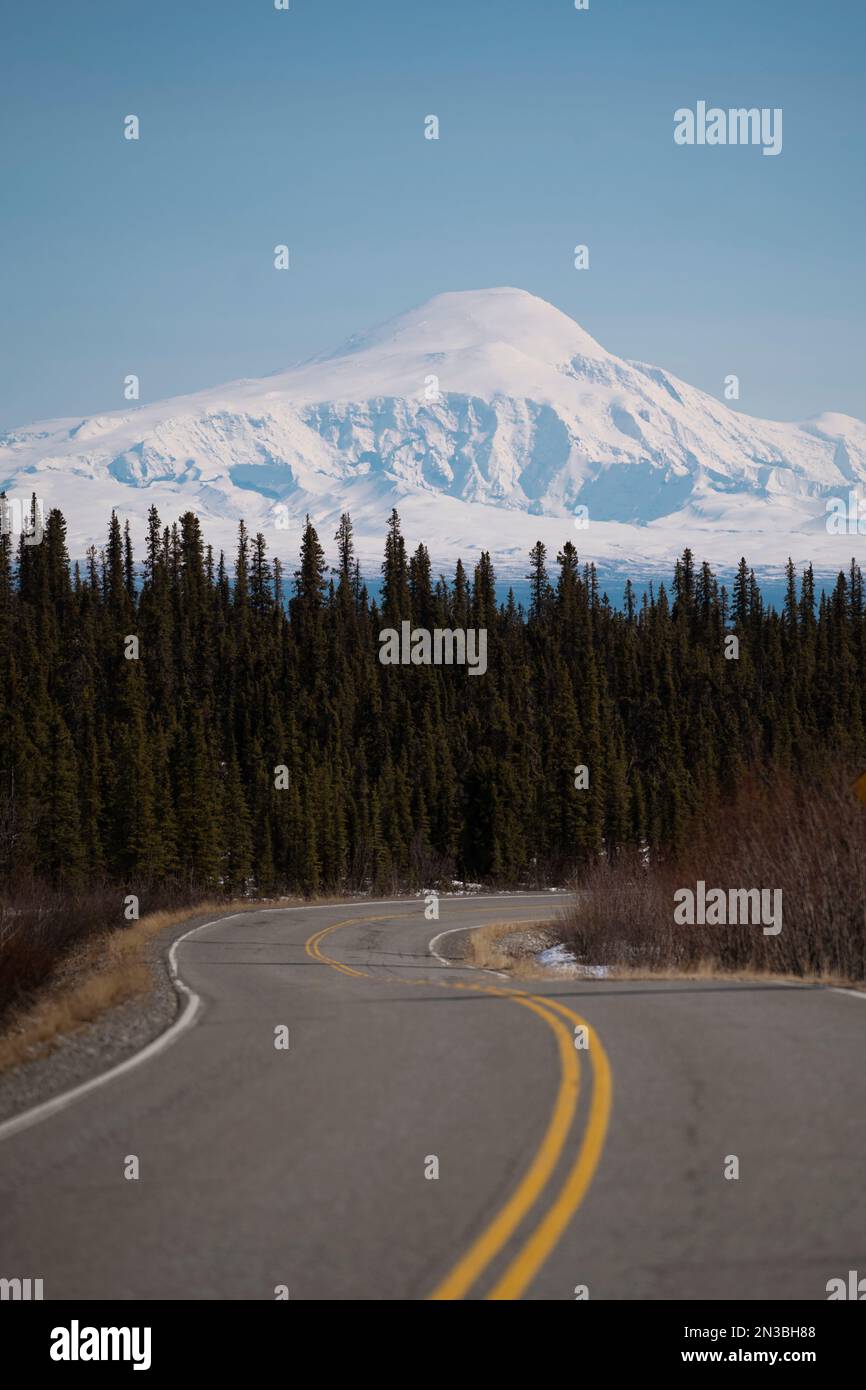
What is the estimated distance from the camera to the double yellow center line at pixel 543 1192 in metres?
5.78

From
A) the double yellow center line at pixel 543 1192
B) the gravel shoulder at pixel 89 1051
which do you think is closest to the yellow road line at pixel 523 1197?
the double yellow center line at pixel 543 1192

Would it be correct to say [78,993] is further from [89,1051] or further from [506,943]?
[506,943]

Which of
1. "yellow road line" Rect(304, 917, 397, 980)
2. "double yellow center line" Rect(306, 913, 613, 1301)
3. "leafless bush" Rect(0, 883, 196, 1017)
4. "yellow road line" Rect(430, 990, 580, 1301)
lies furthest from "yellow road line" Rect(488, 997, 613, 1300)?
"yellow road line" Rect(304, 917, 397, 980)

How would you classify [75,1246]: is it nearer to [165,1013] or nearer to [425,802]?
[165,1013]

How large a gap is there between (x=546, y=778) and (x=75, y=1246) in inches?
3819

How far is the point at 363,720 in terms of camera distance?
120 metres

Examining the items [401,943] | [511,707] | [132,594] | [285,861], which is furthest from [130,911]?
[132,594]

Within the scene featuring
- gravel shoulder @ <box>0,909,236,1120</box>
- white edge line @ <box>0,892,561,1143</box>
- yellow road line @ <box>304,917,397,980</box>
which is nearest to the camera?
white edge line @ <box>0,892,561,1143</box>

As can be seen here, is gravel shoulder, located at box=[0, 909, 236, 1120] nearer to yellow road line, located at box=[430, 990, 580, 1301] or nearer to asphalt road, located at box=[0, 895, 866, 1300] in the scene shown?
asphalt road, located at box=[0, 895, 866, 1300]

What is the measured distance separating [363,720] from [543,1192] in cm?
11364

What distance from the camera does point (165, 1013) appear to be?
14.9 m

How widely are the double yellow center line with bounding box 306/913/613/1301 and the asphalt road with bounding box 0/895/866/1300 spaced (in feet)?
0.06

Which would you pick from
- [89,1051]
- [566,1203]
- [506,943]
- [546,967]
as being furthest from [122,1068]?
[506,943]

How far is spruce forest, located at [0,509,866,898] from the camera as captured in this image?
3246 inches
